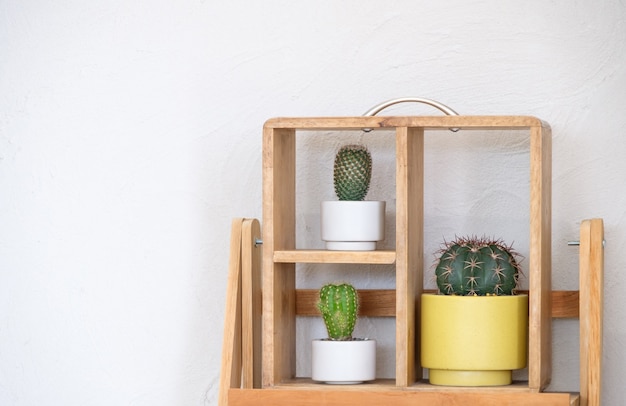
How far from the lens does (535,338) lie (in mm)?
1535

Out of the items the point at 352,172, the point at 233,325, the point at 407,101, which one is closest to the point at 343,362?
the point at 233,325

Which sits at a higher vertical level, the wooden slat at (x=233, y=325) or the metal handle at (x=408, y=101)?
the metal handle at (x=408, y=101)

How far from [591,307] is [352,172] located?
15.8 inches

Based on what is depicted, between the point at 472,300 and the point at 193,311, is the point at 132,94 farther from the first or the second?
the point at 472,300

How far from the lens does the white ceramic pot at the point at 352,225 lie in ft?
5.26

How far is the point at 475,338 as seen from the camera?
155 cm

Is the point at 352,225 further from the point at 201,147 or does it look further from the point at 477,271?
the point at 201,147

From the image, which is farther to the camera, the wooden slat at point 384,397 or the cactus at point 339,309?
the cactus at point 339,309

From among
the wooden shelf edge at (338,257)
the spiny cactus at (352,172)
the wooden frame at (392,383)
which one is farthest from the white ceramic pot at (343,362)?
the spiny cactus at (352,172)

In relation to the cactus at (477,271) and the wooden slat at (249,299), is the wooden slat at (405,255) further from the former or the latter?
the wooden slat at (249,299)

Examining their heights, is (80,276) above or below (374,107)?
below

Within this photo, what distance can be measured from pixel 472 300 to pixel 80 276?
70 centimetres

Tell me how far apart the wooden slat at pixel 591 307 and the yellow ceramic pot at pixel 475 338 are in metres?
0.09

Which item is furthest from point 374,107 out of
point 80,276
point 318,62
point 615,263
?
point 80,276
